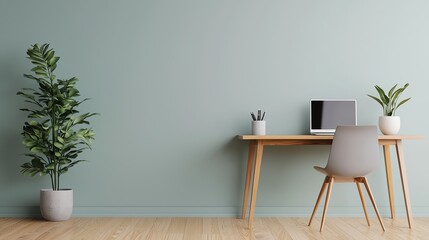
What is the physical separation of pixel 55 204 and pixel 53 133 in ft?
1.77

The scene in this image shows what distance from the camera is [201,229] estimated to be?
4.09 m

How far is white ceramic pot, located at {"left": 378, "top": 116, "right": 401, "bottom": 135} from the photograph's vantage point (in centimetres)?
447

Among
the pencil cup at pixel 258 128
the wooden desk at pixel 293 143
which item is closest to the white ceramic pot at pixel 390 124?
the wooden desk at pixel 293 143

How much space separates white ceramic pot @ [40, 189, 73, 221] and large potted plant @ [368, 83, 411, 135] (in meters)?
2.51

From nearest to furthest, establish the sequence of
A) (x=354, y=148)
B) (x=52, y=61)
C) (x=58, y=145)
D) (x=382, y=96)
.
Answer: (x=354, y=148) → (x=58, y=145) → (x=52, y=61) → (x=382, y=96)

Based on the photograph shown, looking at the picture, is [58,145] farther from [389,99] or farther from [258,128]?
[389,99]

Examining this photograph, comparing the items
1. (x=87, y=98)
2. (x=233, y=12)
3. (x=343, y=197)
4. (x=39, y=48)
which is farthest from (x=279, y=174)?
(x=39, y=48)

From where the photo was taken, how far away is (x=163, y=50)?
4711mm

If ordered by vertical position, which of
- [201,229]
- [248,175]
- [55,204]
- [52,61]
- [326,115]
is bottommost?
[201,229]

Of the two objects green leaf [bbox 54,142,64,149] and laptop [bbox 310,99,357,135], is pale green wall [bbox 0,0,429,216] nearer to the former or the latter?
laptop [bbox 310,99,357,135]

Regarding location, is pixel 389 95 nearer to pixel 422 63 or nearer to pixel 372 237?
pixel 422 63

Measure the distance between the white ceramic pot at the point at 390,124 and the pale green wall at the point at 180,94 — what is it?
0.29m

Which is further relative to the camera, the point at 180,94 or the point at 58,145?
the point at 180,94

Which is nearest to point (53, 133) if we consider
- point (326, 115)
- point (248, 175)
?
point (248, 175)
